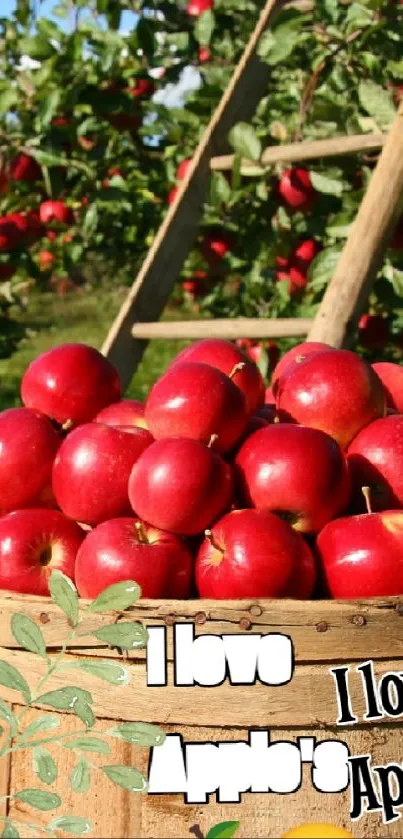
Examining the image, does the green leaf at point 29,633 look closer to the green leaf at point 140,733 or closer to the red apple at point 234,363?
the green leaf at point 140,733

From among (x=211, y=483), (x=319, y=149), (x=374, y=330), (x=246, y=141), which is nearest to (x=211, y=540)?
(x=211, y=483)

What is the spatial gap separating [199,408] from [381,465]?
248 millimetres

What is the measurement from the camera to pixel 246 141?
9.16 ft

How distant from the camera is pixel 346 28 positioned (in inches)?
120

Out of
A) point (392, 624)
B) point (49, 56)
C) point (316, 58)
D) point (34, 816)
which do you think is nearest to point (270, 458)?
point (392, 624)

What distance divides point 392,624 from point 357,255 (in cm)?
133

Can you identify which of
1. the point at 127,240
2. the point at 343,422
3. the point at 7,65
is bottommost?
the point at 127,240

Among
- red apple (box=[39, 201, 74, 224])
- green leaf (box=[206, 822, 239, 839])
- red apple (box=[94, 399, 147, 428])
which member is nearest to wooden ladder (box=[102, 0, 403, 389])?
red apple (box=[94, 399, 147, 428])

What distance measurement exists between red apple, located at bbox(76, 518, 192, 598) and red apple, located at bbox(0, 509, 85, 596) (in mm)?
67

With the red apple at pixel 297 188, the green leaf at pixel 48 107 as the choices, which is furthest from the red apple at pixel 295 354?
the green leaf at pixel 48 107

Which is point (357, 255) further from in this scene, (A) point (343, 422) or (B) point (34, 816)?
(B) point (34, 816)

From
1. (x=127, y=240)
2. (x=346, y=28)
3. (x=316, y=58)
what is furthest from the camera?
(x=127, y=240)

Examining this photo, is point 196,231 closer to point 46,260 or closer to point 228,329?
point 228,329

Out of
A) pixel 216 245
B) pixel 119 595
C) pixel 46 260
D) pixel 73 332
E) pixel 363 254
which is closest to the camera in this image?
pixel 119 595
